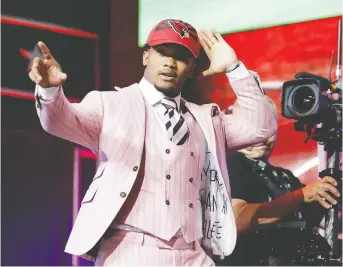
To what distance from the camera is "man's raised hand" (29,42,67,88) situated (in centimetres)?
165

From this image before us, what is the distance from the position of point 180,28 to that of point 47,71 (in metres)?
0.50

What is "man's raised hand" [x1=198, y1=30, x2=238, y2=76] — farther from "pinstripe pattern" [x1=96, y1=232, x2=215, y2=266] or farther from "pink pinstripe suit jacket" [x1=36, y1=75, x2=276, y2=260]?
"pinstripe pattern" [x1=96, y1=232, x2=215, y2=266]

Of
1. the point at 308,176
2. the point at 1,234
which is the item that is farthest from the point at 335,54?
the point at 1,234

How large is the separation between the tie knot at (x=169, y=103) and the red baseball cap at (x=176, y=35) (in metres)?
0.16

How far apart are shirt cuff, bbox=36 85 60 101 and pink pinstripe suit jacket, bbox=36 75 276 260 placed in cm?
1

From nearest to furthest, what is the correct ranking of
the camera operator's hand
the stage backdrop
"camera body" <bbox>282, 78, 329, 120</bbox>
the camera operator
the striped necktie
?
the striped necktie
"camera body" <bbox>282, 78, 329, 120</bbox>
the camera operator's hand
the camera operator
the stage backdrop

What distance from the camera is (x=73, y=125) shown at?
1793 mm

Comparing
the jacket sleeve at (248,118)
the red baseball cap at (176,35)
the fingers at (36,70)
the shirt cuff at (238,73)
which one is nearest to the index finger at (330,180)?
the jacket sleeve at (248,118)

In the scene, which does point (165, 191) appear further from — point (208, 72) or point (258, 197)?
point (258, 197)

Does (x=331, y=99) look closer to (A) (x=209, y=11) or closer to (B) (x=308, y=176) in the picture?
(B) (x=308, y=176)

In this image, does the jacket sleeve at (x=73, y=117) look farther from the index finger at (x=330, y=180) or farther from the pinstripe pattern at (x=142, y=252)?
the index finger at (x=330, y=180)

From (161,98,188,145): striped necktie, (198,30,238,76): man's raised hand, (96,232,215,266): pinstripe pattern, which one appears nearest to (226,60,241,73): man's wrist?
(198,30,238,76): man's raised hand

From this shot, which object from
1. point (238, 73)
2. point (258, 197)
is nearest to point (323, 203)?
point (258, 197)

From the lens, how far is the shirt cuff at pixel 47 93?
66.4 inches
